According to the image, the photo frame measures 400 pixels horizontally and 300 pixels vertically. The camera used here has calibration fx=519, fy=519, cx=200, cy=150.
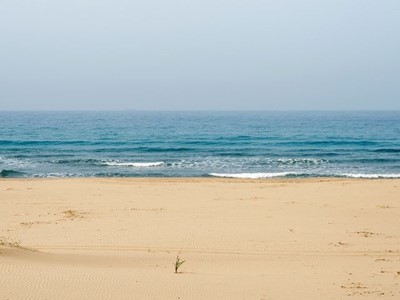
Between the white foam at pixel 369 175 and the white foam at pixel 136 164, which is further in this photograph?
the white foam at pixel 136 164

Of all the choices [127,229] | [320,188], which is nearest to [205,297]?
[127,229]

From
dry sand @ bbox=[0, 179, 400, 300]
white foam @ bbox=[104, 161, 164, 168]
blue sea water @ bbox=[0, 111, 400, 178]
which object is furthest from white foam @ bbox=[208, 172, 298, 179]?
dry sand @ bbox=[0, 179, 400, 300]

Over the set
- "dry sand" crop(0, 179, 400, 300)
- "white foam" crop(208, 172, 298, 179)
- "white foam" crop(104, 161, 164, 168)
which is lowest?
"white foam" crop(208, 172, 298, 179)

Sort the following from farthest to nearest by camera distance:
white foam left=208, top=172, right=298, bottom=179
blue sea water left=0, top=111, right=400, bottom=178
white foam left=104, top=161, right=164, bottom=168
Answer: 1. white foam left=104, top=161, right=164, bottom=168
2. blue sea water left=0, top=111, right=400, bottom=178
3. white foam left=208, top=172, right=298, bottom=179

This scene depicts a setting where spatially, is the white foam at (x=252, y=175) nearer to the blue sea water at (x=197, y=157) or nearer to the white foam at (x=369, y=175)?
the blue sea water at (x=197, y=157)

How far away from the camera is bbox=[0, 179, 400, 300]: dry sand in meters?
6.89

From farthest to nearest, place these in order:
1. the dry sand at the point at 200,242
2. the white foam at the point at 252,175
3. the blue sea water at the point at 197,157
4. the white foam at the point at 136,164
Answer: the white foam at the point at 136,164 → the blue sea water at the point at 197,157 → the white foam at the point at 252,175 → the dry sand at the point at 200,242

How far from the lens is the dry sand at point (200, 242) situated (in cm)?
689

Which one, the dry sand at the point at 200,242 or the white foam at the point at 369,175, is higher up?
the dry sand at the point at 200,242

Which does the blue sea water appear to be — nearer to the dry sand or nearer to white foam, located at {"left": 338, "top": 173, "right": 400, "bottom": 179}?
white foam, located at {"left": 338, "top": 173, "right": 400, "bottom": 179}

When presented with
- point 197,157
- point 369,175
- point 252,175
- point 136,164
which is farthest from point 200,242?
point 197,157

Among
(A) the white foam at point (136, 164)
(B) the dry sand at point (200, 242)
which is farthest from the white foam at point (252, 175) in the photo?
(B) the dry sand at point (200, 242)

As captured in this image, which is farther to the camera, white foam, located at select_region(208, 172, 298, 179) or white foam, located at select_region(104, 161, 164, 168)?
white foam, located at select_region(104, 161, 164, 168)

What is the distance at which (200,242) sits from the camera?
10.3 metres
